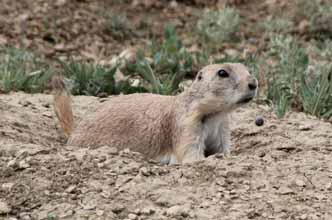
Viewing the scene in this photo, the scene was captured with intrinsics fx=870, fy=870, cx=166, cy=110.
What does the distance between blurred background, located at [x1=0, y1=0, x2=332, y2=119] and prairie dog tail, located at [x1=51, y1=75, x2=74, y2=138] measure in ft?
3.20

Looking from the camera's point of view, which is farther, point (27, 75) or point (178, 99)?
point (27, 75)

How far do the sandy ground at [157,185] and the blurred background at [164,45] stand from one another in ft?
5.12

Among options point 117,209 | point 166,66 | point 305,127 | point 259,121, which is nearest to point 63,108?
point 259,121

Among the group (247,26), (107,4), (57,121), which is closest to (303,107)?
(57,121)

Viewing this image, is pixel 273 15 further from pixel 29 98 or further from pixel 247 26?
pixel 29 98

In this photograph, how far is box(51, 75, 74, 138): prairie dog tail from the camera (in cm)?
609

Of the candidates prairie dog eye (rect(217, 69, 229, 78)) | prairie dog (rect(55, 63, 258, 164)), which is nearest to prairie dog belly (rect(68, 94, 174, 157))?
prairie dog (rect(55, 63, 258, 164))

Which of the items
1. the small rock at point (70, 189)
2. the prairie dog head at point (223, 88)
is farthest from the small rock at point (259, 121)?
the small rock at point (70, 189)

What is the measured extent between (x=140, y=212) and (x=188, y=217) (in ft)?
0.80

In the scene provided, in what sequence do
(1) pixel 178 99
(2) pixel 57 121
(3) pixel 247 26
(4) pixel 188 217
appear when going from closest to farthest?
(4) pixel 188 217 → (1) pixel 178 99 → (2) pixel 57 121 → (3) pixel 247 26

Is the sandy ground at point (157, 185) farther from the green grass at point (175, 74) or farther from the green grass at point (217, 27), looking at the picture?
the green grass at point (217, 27)

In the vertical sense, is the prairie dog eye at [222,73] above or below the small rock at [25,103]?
above

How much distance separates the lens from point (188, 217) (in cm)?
435

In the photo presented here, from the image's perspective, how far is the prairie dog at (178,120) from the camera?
5.56 m
